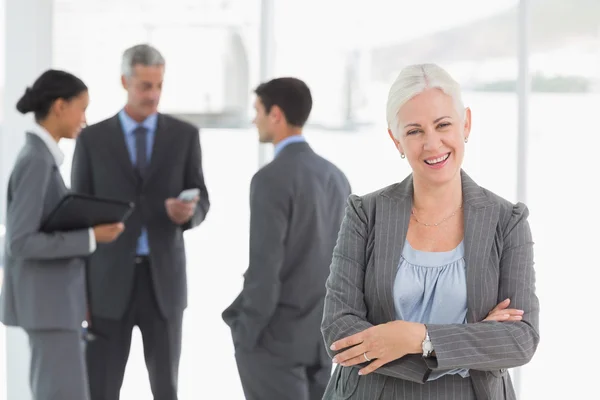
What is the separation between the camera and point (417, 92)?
1875 millimetres

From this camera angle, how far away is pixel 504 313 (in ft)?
5.97

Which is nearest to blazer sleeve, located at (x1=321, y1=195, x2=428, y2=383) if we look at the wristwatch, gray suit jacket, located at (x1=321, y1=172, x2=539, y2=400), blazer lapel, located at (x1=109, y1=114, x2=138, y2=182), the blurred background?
gray suit jacket, located at (x1=321, y1=172, x2=539, y2=400)

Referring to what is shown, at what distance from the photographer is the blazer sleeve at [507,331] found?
1.77 meters

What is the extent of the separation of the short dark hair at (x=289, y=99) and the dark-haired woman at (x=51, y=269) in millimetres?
758

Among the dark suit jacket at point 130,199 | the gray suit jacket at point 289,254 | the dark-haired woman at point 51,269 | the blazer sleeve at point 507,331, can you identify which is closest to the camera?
the blazer sleeve at point 507,331

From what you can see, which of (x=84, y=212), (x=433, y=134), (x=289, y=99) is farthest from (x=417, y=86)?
(x=84, y=212)

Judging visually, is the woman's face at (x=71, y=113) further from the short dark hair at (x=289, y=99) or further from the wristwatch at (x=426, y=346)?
the wristwatch at (x=426, y=346)

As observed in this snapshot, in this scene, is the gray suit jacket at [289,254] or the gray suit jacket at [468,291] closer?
the gray suit jacket at [468,291]

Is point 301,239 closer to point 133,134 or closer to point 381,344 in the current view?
point 133,134

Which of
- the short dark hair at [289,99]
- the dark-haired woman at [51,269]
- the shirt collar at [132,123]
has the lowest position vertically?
the dark-haired woman at [51,269]

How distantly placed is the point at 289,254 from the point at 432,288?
4.98ft

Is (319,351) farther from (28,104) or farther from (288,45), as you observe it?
(288,45)

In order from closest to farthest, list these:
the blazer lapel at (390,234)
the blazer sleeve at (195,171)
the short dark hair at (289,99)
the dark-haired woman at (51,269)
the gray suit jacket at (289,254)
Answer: the blazer lapel at (390,234)
the gray suit jacket at (289,254)
the dark-haired woman at (51,269)
the short dark hair at (289,99)
the blazer sleeve at (195,171)

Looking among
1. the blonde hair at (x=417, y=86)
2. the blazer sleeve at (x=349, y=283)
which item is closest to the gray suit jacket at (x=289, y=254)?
the blazer sleeve at (x=349, y=283)
